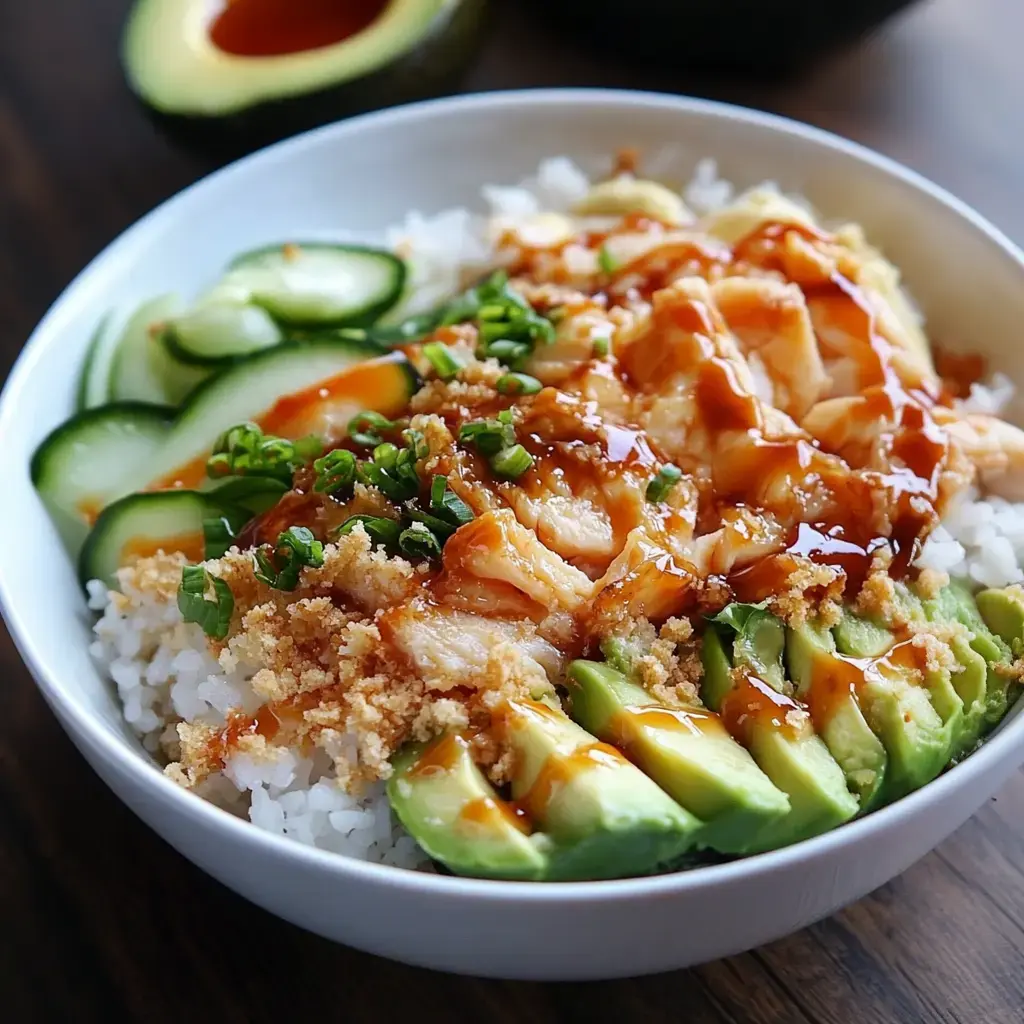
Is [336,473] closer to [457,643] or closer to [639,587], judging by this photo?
[457,643]

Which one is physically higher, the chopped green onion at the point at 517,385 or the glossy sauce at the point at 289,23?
the glossy sauce at the point at 289,23

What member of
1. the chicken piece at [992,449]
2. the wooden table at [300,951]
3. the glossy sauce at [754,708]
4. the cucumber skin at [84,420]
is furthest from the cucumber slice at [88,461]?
the chicken piece at [992,449]

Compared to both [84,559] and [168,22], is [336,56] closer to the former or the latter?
[168,22]

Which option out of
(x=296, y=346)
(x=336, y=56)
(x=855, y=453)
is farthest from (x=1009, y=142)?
(x=296, y=346)

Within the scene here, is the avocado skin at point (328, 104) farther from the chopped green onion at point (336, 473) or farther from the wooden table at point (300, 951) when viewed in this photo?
the wooden table at point (300, 951)

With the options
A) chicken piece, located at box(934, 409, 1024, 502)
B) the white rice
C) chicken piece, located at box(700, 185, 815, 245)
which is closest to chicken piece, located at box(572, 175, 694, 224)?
chicken piece, located at box(700, 185, 815, 245)

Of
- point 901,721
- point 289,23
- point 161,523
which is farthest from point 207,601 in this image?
point 289,23
